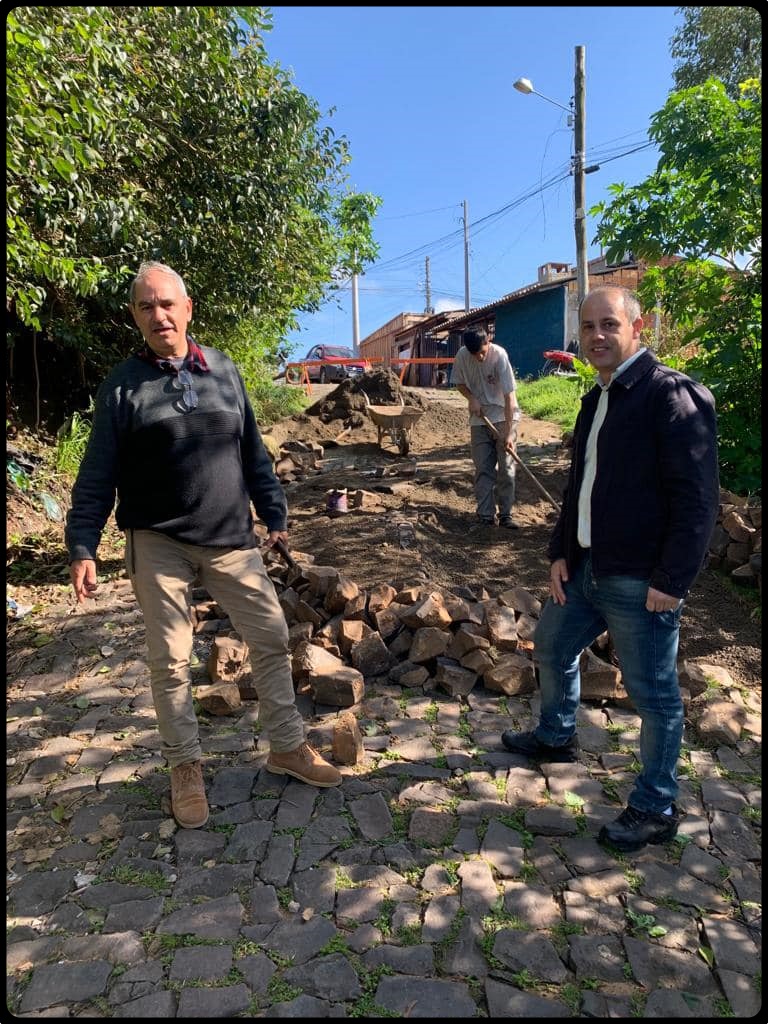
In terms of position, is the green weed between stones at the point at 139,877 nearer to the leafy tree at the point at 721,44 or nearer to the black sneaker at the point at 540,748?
the black sneaker at the point at 540,748

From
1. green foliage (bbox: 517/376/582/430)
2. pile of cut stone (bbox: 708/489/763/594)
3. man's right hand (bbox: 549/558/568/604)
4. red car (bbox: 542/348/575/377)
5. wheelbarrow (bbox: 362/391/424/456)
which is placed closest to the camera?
man's right hand (bbox: 549/558/568/604)

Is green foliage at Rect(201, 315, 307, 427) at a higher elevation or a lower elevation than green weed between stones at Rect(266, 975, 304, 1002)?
higher

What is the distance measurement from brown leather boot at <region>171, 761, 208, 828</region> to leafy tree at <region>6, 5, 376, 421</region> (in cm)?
305

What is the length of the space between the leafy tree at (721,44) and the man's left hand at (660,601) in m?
17.7

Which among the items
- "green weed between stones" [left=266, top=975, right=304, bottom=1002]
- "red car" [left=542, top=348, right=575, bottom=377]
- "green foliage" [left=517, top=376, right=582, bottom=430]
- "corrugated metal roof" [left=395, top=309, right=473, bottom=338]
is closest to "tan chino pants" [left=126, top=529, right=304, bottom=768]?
"green weed between stones" [left=266, top=975, right=304, bottom=1002]

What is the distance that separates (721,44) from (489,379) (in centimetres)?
1579

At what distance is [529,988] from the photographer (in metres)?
1.80

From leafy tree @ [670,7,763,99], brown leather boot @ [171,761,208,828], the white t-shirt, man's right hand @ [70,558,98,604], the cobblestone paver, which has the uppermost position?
leafy tree @ [670,7,763,99]

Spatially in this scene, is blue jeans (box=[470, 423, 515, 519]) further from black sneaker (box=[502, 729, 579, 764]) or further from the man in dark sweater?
the man in dark sweater

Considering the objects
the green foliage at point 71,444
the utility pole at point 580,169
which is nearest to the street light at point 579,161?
the utility pole at point 580,169

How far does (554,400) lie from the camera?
12.4 m

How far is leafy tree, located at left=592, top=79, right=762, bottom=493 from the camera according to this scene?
17.1 feet

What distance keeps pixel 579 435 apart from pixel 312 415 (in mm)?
9733

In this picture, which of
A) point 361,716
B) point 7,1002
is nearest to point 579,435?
point 361,716
